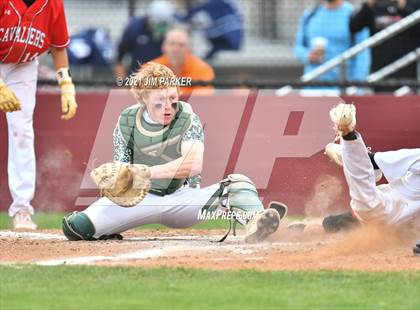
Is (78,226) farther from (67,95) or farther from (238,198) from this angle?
(67,95)

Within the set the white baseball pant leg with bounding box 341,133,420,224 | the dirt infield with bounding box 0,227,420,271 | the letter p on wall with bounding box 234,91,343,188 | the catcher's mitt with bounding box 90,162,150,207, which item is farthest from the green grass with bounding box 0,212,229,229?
the white baseball pant leg with bounding box 341,133,420,224

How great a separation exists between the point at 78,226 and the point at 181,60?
4.87m

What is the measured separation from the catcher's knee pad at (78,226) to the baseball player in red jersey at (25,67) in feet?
4.30

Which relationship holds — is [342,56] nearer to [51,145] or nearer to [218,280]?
[51,145]

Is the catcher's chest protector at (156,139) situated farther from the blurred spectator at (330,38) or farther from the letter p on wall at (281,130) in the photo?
the blurred spectator at (330,38)

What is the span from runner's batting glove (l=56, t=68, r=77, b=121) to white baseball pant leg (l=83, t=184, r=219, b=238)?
148cm

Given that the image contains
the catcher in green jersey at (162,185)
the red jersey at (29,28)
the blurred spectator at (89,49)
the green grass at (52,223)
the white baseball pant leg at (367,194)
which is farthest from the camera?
the blurred spectator at (89,49)

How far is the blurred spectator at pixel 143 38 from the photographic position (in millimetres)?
14602

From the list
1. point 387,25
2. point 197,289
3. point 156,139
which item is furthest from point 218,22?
point 197,289

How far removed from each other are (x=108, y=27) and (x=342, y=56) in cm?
429

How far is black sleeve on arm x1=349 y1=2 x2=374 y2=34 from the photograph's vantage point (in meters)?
14.4

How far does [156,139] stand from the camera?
28.0 ft

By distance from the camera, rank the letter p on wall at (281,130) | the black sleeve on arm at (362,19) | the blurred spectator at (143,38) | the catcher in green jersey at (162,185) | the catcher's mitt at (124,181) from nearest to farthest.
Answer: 1. the catcher's mitt at (124,181)
2. the catcher in green jersey at (162,185)
3. the letter p on wall at (281,130)
4. the black sleeve on arm at (362,19)
5. the blurred spectator at (143,38)

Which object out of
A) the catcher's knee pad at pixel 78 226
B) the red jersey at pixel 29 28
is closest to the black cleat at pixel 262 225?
the catcher's knee pad at pixel 78 226
